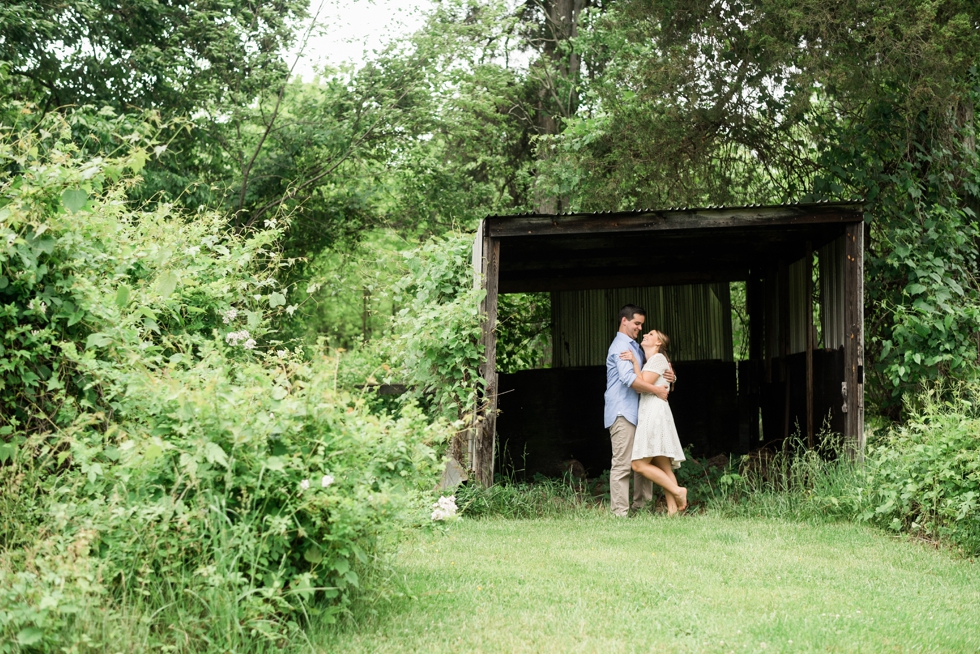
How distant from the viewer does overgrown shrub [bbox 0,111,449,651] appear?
4145 millimetres

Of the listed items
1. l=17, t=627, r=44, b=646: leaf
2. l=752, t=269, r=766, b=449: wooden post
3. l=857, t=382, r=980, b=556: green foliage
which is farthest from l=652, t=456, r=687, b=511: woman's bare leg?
l=17, t=627, r=44, b=646: leaf

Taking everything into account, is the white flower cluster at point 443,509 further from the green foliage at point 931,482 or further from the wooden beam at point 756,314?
the wooden beam at point 756,314

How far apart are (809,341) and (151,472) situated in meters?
8.18

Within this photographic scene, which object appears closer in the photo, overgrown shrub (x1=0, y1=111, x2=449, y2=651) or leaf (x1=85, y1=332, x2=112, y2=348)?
overgrown shrub (x1=0, y1=111, x2=449, y2=651)

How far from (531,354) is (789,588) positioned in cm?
841

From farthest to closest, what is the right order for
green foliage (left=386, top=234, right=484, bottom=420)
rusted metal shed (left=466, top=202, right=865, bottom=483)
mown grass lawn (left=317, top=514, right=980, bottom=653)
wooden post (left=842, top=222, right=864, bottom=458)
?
rusted metal shed (left=466, top=202, right=865, bottom=483), wooden post (left=842, top=222, right=864, bottom=458), green foliage (left=386, top=234, right=484, bottom=420), mown grass lawn (left=317, top=514, right=980, bottom=653)

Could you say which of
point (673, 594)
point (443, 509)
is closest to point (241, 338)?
point (443, 509)

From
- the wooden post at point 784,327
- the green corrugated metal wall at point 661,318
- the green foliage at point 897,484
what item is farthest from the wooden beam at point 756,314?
the green foliage at point 897,484

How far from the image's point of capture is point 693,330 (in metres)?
13.2

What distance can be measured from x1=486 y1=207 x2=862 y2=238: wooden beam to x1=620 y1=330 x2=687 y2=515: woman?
1.24 metres

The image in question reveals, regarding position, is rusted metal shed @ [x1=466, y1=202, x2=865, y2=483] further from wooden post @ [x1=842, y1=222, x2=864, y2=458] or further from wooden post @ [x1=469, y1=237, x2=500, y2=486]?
wooden post @ [x1=469, y1=237, x2=500, y2=486]

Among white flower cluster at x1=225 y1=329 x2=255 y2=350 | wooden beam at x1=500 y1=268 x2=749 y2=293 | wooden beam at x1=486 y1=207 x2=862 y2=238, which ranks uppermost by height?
wooden beam at x1=486 y1=207 x2=862 y2=238

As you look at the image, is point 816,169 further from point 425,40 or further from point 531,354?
point 425,40

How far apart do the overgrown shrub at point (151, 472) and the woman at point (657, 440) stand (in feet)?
13.6
